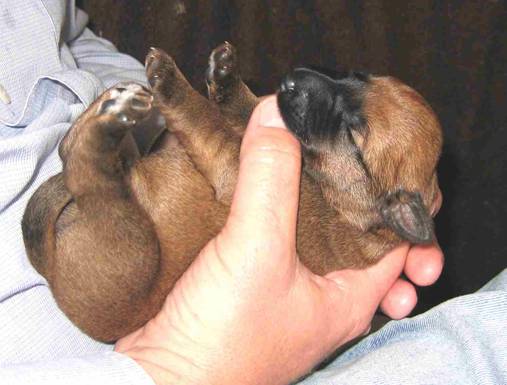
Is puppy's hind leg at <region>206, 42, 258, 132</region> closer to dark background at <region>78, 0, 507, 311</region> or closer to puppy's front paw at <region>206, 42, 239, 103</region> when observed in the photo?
puppy's front paw at <region>206, 42, 239, 103</region>

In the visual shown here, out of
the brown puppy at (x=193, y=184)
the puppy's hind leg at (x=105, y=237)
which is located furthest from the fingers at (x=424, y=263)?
the puppy's hind leg at (x=105, y=237)

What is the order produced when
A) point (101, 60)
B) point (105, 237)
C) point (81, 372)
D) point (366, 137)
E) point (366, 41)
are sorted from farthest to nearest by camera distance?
point (366, 41) < point (101, 60) < point (366, 137) < point (105, 237) < point (81, 372)

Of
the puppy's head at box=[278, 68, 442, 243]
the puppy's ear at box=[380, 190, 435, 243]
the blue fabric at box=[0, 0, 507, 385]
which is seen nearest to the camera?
the blue fabric at box=[0, 0, 507, 385]

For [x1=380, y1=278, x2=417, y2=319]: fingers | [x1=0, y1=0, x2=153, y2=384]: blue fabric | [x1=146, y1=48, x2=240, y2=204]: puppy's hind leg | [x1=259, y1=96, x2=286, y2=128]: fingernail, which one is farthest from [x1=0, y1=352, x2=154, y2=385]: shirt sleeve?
[x1=380, y1=278, x2=417, y2=319]: fingers

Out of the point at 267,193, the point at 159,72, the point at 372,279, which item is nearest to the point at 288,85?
the point at 159,72

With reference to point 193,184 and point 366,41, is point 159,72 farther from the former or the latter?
point 366,41

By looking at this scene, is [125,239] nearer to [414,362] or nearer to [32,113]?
[32,113]

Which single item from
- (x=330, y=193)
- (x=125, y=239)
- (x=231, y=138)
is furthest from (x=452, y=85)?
(x=125, y=239)
